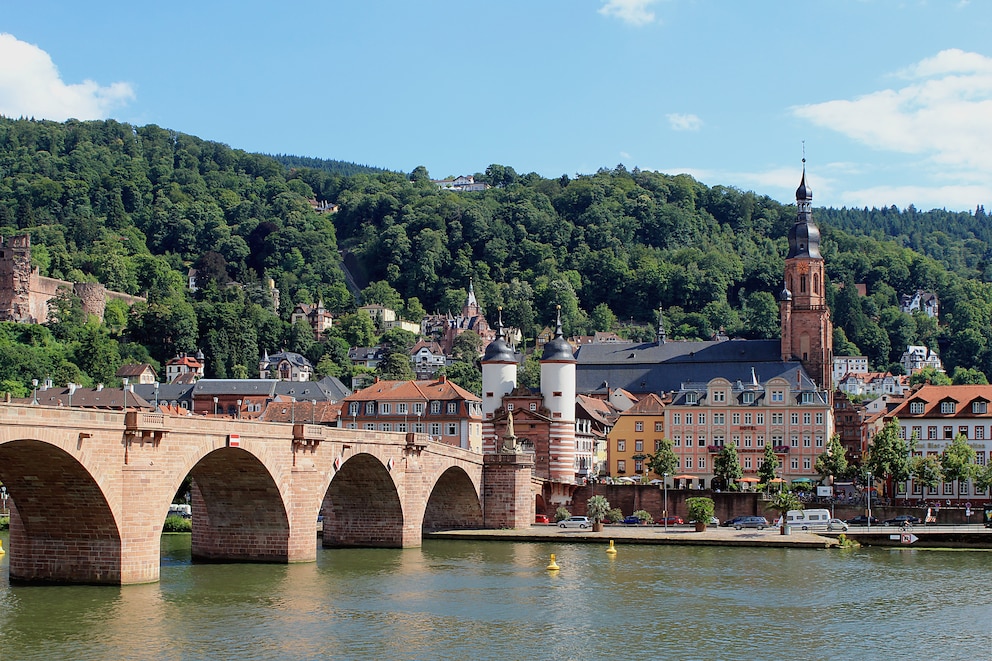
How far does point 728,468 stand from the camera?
88562 millimetres

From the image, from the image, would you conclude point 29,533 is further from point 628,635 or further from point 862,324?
point 862,324

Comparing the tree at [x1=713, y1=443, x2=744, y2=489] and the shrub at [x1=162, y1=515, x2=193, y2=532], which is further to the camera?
the tree at [x1=713, y1=443, x2=744, y2=489]

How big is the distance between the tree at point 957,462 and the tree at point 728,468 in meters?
12.5

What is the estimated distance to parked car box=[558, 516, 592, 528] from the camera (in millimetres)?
80750

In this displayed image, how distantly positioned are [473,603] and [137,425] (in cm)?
1274

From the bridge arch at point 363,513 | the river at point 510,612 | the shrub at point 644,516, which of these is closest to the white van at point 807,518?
the shrub at point 644,516

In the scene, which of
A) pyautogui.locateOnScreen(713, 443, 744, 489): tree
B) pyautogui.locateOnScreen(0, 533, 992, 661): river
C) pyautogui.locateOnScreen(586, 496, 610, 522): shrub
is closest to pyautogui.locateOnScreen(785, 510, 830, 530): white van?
pyautogui.locateOnScreen(586, 496, 610, 522): shrub

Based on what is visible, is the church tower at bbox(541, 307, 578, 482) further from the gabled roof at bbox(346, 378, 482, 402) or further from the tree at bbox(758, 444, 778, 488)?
the tree at bbox(758, 444, 778, 488)

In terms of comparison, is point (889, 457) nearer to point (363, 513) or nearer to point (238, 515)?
point (363, 513)

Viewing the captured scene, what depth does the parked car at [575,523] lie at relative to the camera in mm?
80750

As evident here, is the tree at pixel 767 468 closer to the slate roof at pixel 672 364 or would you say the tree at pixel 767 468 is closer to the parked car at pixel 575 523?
the parked car at pixel 575 523

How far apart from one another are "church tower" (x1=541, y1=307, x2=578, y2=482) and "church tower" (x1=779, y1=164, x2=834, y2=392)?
3871 centimetres

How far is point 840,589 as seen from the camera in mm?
52188

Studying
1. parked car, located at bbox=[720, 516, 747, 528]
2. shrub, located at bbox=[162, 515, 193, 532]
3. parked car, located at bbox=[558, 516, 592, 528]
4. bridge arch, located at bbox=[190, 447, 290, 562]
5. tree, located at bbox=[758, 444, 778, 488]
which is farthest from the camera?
tree, located at bbox=[758, 444, 778, 488]
